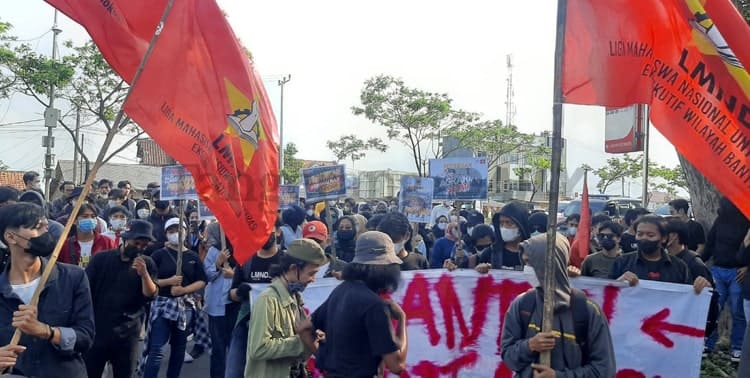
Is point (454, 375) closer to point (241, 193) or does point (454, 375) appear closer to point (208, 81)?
point (241, 193)

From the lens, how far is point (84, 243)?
23.8 ft

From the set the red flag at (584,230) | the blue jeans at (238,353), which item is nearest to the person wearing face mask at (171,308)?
the blue jeans at (238,353)

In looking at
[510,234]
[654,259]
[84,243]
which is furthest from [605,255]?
[84,243]

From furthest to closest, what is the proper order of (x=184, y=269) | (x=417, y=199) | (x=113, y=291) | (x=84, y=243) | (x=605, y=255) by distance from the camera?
(x=417, y=199), (x=84, y=243), (x=605, y=255), (x=184, y=269), (x=113, y=291)

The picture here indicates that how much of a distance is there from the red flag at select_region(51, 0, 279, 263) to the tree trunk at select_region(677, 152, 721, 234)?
615cm

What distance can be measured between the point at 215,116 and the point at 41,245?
1.28 m

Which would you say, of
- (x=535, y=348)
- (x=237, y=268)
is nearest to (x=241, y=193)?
(x=237, y=268)

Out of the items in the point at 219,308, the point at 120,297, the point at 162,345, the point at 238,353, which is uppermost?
the point at 120,297

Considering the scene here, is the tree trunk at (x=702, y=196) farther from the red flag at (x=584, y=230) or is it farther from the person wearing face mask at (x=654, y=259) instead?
the person wearing face mask at (x=654, y=259)

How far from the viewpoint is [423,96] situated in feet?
113

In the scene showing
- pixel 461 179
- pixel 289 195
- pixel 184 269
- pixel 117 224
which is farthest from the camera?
pixel 289 195

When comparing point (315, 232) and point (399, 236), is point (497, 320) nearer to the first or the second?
point (399, 236)

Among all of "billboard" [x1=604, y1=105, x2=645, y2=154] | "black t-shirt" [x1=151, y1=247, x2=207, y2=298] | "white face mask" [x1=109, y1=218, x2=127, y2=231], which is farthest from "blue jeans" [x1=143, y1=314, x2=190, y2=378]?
"billboard" [x1=604, y1=105, x2=645, y2=154]

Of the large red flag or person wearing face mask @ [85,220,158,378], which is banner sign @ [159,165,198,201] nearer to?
person wearing face mask @ [85,220,158,378]
